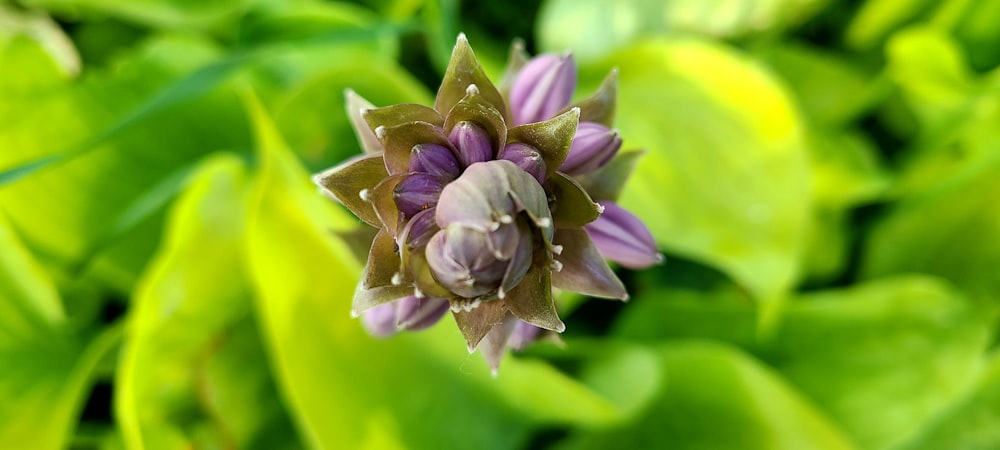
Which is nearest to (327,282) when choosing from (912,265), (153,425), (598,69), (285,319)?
(285,319)

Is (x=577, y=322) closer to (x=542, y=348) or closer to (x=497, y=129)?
(x=542, y=348)

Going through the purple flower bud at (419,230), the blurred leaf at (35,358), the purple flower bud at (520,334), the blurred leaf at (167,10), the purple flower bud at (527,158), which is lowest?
the blurred leaf at (35,358)

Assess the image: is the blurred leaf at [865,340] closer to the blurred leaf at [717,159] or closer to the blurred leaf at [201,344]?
the blurred leaf at [717,159]

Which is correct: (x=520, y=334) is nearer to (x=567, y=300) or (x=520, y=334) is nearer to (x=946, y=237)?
(x=567, y=300)

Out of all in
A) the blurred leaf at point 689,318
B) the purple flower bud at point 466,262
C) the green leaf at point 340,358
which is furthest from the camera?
the blurred leaf at point 689,318

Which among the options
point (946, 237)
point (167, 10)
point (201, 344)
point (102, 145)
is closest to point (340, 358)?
point (201, 344)

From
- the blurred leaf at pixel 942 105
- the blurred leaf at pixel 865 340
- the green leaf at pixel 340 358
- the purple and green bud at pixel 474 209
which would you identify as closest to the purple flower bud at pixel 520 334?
the purple and green bud at pixel 474 209
